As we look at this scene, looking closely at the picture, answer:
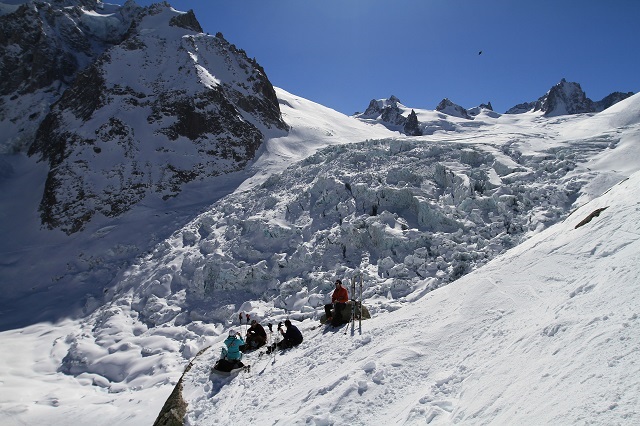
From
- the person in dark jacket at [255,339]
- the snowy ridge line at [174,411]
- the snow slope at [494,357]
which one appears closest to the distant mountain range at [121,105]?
the person in dark jacket at [255,339]

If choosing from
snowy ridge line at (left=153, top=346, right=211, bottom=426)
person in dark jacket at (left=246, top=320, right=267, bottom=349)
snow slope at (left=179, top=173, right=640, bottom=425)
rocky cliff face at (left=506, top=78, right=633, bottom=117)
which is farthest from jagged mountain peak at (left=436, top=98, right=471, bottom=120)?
snowy ridge line at (left=153, top=346, right=211, bottom=426)

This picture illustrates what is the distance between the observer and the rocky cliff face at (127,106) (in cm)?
2848

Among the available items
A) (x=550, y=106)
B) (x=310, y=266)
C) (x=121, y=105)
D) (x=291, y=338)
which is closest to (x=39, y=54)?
(x=121, y=105)

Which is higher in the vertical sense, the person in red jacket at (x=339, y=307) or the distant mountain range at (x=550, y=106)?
the distant mountain range at (x=550, y=106)

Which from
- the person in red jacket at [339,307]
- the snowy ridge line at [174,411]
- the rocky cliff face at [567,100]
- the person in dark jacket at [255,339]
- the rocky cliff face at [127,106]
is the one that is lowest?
the snowy ridge line at [174,411]

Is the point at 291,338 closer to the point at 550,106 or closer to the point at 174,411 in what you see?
the point at 174,411

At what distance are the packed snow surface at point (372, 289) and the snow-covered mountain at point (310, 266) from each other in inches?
2.2

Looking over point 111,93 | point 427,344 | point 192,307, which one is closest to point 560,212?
point 427,344

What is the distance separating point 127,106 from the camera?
34.1 meters

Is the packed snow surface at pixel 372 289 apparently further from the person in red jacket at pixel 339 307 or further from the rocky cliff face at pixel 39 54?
the rocky cliff face at pixel 39 54

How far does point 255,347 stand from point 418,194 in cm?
1126

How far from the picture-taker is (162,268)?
19.8 metres

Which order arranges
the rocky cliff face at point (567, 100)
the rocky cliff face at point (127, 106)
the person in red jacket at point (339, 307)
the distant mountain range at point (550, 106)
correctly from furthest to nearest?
the rocky cliff face at point (567, 100) < the distant mountain range at point (550, 106) < the rocky cliff face at point (127, 106) < the person in red jacket at point (339, 307)

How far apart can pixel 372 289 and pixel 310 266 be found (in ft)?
11.3
